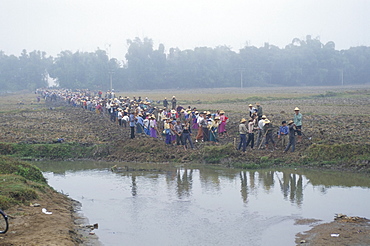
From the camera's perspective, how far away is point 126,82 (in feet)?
410

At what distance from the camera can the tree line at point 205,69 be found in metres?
121

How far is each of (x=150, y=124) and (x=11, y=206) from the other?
14.0m

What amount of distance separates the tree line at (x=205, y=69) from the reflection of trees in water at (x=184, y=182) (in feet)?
314

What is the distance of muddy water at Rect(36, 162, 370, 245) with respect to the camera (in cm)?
1121

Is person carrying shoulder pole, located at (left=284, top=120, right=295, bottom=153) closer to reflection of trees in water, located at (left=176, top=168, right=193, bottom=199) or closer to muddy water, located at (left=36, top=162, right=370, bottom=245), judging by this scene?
muddy water, located at (left=36, top=162, right=370, bottom=245)

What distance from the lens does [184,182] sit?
17.2 meters

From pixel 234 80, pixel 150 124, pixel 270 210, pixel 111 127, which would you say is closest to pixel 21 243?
pixel 270 210

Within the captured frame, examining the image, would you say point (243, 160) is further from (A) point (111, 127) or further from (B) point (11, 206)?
(A) point (111, 127)

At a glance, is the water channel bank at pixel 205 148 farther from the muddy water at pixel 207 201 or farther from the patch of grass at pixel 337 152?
the muddy water at pixel 207 201

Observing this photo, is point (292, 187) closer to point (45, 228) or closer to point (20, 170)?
point (45, 228)

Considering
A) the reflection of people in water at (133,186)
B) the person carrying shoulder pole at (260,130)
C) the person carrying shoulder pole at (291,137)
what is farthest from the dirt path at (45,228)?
the person carrying shoulder pole at (260,130)

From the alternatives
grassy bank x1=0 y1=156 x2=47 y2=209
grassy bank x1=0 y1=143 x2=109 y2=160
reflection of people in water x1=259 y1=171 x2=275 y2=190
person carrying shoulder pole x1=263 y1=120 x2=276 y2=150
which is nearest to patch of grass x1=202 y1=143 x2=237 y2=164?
person carrying shoulder pole x1=263 y1=120 x2=276 y2=150

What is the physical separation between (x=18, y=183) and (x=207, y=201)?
525 centimetres

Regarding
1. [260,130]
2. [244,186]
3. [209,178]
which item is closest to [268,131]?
[260,130]
